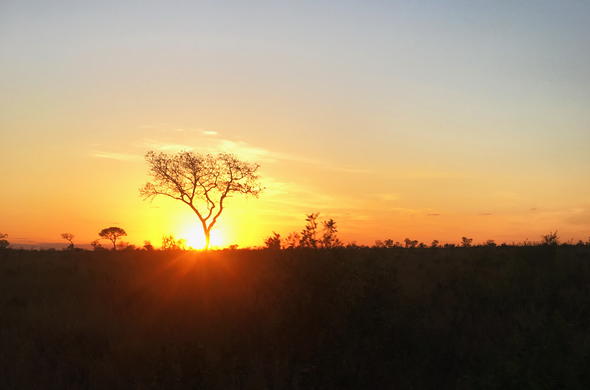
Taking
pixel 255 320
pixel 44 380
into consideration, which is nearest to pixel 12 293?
pixel 44 380

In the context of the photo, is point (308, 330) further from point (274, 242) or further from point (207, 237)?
point (207, 237)

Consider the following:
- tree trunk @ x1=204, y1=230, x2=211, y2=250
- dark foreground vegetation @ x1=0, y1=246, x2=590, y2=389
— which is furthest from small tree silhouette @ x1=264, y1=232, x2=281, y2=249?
tree trunk @ x1=204, y1=230, x2=211, y2=250

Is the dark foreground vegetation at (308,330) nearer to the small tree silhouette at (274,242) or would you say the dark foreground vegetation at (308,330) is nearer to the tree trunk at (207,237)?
the small tree silhouette at (274,242)

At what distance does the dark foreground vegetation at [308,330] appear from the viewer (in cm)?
954

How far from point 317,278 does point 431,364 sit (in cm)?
302

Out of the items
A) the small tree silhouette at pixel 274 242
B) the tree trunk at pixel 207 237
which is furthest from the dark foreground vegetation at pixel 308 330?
the tree trunk at pixel 207 237

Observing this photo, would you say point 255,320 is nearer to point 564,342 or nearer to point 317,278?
point 317,278

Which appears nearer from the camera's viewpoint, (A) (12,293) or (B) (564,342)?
(B) (564,342)

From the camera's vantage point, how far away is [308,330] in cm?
1114

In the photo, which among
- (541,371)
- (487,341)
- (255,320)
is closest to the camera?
(541,371)

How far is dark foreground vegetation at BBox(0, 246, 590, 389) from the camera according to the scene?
954cm

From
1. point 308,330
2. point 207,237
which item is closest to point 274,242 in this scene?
point 308,330

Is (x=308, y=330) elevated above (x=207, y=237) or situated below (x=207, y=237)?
below

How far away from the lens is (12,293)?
15.5 m
